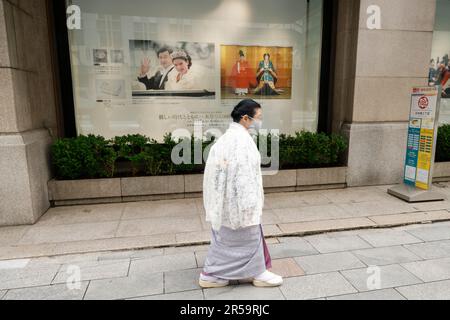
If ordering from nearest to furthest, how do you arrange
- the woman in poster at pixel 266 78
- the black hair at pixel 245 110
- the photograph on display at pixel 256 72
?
the black hair at pixel 245 110 → the photograph on display at pixel 256 72 → the woman in poster at pixel 266 78

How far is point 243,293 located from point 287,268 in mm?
725

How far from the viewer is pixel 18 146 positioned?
478 centimetres

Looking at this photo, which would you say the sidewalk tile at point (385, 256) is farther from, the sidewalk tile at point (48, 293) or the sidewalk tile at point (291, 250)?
the sidewalk tile at point (48, 293)

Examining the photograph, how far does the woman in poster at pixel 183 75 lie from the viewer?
704cm

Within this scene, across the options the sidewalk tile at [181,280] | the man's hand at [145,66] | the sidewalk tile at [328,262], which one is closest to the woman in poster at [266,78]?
the man's hand at [145,66]

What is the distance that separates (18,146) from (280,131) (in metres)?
5.30

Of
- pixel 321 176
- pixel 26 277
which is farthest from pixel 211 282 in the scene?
pixel 321 176

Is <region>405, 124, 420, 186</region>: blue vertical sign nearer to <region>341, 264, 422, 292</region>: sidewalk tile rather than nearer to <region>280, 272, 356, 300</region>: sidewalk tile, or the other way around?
<region>341, 264, 422, 292</region>: sidewalk tile

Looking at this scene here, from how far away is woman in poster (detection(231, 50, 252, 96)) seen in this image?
23.9 ft

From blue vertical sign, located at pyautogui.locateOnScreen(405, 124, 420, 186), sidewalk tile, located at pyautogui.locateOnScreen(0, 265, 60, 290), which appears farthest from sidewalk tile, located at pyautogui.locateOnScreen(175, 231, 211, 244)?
blue vertical sign, located at pyautogui.locateOnScreen(405, 124, 420, 186)

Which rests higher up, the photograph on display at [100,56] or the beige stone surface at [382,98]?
the photograph on display at [100,56]

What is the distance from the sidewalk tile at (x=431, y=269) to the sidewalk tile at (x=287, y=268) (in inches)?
49.2

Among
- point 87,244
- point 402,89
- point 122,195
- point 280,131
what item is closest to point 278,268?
point 87,244
